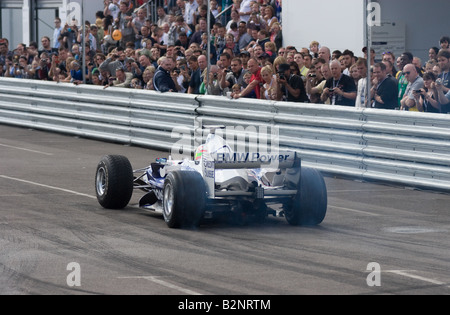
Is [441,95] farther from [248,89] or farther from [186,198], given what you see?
[186,198]

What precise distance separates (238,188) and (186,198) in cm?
71

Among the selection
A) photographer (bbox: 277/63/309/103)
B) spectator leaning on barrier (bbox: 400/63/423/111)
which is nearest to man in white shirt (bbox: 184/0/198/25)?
photographer (bbox: 277/63/309/103)

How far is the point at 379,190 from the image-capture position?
14727 mm

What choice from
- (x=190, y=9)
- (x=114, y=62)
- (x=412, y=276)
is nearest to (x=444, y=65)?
→ (x=412, y=276)

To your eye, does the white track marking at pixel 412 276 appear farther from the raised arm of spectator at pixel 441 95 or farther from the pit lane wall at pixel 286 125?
the raised arm of spectator at pixel 441 95

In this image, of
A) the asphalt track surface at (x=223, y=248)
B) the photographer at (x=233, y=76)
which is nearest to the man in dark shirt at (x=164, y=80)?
the photographer at (x=233, y=76)

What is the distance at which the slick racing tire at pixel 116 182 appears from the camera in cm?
1256

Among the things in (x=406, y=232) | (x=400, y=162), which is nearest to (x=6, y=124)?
(x=400, y=162)

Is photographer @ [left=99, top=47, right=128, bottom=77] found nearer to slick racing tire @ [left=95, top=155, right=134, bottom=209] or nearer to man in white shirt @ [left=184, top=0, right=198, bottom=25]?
man in white shirt @ [left=184, top=0, right=198, bottom=25]

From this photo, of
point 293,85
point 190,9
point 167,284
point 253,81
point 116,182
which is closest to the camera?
point 167,284

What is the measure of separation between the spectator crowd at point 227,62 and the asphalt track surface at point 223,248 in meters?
1.95

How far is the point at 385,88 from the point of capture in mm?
15828

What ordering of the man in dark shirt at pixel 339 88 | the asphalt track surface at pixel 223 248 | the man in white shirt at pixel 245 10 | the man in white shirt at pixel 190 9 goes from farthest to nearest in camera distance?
the man in white shirt at pixel 190 9, the man in white shirt at pixel 245 10, the man in dark shirt at pixel 339 88, the asphalt track surface at pixel 223 248

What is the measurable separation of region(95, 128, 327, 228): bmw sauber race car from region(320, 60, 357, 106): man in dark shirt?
4902 millimetres
